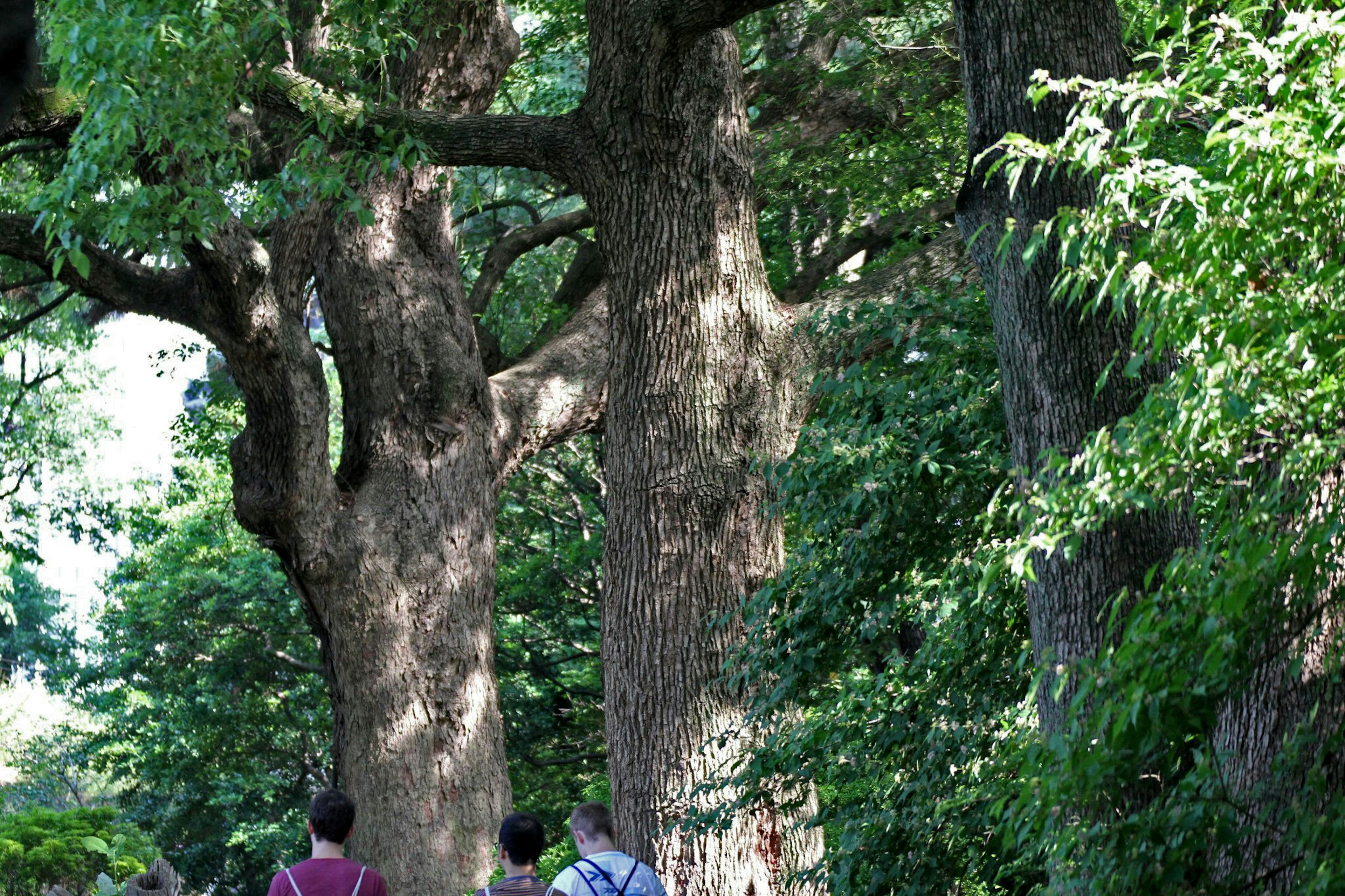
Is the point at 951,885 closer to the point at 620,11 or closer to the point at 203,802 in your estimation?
the point at 620,11

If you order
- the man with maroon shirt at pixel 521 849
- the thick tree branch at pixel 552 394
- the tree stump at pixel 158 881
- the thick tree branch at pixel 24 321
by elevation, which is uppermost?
the thick tree branch at pixel 24 321

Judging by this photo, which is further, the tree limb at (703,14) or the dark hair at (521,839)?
the tree limb at (703,14)

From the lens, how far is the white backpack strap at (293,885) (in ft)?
15.7

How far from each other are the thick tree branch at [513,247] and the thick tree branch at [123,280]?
137 inches

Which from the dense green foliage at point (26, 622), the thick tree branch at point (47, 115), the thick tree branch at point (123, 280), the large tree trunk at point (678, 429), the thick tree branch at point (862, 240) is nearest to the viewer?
the large tree trunk at point (678, 429)

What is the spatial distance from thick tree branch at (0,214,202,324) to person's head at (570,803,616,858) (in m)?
5.23

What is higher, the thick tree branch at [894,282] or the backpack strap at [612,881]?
the thick tree branch at [894,282]

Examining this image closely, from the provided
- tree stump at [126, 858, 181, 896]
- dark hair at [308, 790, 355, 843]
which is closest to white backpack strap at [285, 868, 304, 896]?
dark hair at [308, 790, 355, 843]

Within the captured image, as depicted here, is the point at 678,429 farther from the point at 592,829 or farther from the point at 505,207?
the point at 505,207

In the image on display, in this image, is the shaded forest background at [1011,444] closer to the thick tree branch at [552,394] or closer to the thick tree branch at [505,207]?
the thick tree branch at [505,207]

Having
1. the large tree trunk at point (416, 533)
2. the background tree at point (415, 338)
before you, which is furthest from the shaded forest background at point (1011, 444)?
the large tree trunk at point (416, 533)

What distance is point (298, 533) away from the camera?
935cm

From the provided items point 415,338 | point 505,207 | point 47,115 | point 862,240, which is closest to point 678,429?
point 415,338

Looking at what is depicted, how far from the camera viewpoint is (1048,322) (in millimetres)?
4254
